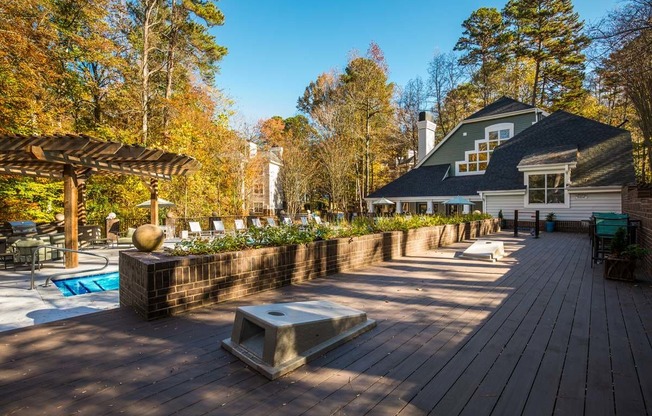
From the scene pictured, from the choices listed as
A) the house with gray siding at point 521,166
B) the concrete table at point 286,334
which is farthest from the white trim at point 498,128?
the concrete table at point 286,334

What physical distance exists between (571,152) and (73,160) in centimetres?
2027

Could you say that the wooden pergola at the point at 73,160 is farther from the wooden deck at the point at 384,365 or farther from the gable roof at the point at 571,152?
the gable roof at the point at 571,152

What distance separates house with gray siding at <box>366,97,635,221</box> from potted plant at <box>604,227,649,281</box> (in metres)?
11.8

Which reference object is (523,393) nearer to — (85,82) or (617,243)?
(617,243)

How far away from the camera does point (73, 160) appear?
727cm

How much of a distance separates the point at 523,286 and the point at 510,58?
2769 cm

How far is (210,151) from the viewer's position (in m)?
21.1

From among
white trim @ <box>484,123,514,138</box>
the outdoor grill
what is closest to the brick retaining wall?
the outdoor grill

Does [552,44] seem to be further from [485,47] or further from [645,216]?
[645,216]

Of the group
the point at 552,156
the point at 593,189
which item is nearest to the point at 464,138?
the point at 552,156

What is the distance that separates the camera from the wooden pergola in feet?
20.6

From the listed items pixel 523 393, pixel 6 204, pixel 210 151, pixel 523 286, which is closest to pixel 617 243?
pixel 523 286

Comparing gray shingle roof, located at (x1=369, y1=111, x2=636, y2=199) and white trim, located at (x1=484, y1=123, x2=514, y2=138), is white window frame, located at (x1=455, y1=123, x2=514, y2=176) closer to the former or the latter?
white trim, located at (x1=484, y1=123, x2=514, y2=138)

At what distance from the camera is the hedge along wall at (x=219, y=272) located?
12.3 ft
